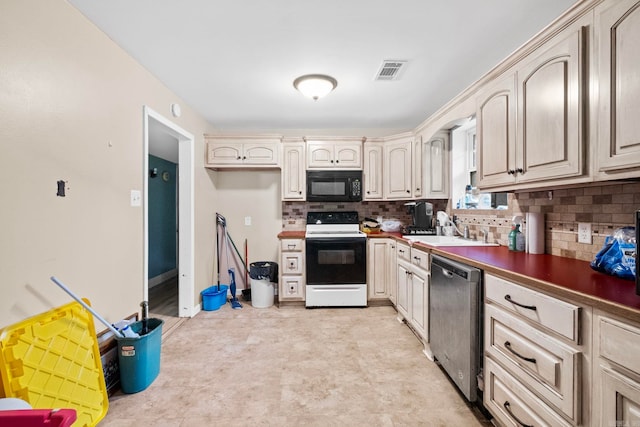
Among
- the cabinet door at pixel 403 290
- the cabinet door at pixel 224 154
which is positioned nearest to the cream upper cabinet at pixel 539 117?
the cabinet door at pixel 403 290

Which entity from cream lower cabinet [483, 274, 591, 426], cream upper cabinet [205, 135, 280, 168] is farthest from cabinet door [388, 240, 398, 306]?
cream upper cabinet [205, 135, 280, 168]

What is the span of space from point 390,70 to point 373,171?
56.7 inches

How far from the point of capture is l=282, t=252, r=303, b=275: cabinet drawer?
3.21 metres

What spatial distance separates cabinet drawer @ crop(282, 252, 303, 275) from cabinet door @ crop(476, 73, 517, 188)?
6.86 feet

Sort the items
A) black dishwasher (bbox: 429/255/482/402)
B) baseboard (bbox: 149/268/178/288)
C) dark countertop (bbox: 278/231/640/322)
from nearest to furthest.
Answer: dark countertop (bbox: 278/231/640/322)
black dishwasher (bbox: 429/255/482/402)
baseboard (bbox: 149/268/178/288)

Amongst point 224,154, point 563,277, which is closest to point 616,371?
point 563,277

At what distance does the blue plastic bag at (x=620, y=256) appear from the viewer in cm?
112

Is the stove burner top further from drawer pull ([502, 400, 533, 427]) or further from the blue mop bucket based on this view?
the blue mop bucket

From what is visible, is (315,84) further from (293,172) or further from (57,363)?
(57,363)

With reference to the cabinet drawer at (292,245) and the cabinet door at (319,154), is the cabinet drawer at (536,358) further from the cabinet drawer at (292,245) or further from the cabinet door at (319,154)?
the cabinet door at (319,154)

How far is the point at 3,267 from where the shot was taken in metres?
1.17

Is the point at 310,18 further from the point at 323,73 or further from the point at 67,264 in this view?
the point at 67,264

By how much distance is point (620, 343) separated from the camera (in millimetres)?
825

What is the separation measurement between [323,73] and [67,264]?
2215 mm
